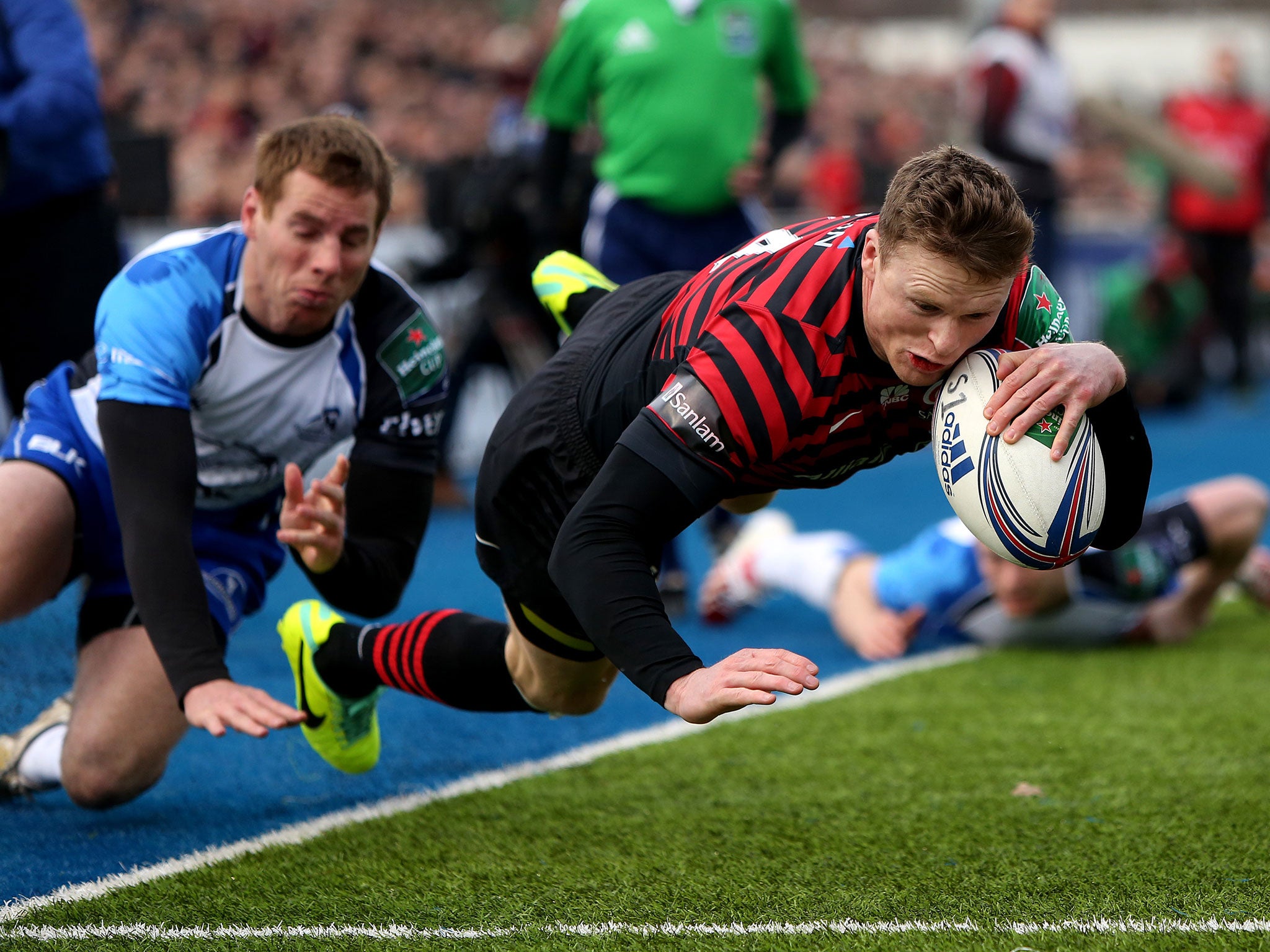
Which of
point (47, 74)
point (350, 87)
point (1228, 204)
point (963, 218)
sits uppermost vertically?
point (47, 74)

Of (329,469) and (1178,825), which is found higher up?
(329,469)

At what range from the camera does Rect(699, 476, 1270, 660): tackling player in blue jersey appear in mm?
5066

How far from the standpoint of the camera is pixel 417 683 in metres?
3.51

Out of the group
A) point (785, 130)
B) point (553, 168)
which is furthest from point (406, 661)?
point (785, 130)

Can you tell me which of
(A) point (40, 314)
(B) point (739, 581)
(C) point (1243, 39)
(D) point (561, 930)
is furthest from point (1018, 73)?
(C) point (1243, 39)

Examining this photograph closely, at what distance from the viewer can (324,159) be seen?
3297 millimetres

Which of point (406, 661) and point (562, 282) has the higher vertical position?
point (562, 282)

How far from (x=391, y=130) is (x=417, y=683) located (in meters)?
9.38

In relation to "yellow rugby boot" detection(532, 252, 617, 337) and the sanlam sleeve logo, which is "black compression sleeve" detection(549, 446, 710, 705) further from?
"yellow rugby boot" detection(532, 252, 617, 337)

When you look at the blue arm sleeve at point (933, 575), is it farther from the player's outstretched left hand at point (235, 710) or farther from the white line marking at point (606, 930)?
the player's outstretched left hand at point (235, 710)

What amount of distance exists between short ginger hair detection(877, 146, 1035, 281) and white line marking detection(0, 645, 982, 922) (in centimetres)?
76

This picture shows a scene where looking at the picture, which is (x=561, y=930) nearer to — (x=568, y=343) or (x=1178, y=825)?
(x=568, y=343)

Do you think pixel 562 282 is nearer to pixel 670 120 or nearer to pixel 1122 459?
pixel 1122 459

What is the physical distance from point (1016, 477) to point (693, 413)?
57cm
